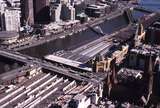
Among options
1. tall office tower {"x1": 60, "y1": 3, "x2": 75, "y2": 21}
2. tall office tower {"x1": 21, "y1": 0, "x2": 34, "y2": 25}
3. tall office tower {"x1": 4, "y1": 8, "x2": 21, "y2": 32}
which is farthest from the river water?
tall office tower {"x1": 4, "y1": 8, "x2": 21, "y2": 32}

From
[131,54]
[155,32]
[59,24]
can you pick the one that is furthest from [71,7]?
[131,54]

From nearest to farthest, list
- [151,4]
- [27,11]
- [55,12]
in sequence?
[27,11]
[55,12]
[151,4]

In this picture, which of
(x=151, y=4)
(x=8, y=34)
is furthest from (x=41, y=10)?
(x=151, y=4)

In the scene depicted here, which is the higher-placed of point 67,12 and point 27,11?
point 27,11

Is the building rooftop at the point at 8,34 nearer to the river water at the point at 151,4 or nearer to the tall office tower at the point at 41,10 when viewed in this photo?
the tall office tower at the point at 41,10

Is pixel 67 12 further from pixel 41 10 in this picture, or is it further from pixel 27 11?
pixel 27 11

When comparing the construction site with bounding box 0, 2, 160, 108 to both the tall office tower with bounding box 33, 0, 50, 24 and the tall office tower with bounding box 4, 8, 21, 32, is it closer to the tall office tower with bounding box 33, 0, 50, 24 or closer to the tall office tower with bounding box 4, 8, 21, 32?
the tall office tower with bounding box 4, 8, 21, 32

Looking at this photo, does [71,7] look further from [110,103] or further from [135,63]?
[110,103]
